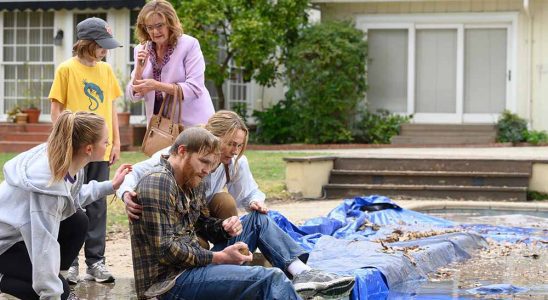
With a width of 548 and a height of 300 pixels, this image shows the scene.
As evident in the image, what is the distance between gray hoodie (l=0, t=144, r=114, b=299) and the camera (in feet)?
16.0

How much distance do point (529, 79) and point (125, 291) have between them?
15.9m

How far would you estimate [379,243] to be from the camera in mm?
7840

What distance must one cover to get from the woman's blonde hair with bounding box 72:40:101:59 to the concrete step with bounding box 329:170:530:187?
282 inches

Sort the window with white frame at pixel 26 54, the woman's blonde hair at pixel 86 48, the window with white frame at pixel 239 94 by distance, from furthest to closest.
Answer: the window with white frame at pixel 26 54, the window with white frame at pixel 239 94, the woman's blonde hair at pixel 86 48

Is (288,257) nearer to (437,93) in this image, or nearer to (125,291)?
(125,291)

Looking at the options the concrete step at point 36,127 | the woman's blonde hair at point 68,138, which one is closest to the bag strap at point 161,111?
the woman's blonde hair at point 68,138

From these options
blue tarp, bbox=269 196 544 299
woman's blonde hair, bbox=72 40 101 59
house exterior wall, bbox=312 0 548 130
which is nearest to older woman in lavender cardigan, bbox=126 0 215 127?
woman's blonde hair, bbox=72 40 101 59

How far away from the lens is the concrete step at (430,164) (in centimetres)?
1326

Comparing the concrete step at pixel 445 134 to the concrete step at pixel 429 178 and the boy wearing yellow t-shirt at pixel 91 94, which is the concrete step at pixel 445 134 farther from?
the boy wearing yellow t-shirt at pixel 91 94

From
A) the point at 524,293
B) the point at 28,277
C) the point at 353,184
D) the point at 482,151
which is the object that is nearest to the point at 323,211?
the point at 353,184

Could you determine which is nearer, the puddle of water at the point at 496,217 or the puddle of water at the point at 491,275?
the puddle of water at the point at 491,275

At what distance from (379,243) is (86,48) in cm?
264

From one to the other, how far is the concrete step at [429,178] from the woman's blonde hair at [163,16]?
23.0 feet

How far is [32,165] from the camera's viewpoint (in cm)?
502
